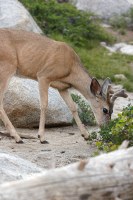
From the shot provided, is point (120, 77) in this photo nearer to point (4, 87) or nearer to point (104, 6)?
point (4, 87)

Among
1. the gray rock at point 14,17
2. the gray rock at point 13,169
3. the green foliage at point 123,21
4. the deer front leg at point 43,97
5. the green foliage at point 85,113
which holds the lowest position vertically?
the green foliage at point 123,21

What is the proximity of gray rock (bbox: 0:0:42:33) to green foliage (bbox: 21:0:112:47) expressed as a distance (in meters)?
2.46

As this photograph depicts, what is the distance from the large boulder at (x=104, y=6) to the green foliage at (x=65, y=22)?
4.31 m

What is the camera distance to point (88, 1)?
29.1m

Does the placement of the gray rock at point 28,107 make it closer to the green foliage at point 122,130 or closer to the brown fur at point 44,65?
the brown fur at point 44,65

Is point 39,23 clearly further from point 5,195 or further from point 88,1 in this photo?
point 5,195

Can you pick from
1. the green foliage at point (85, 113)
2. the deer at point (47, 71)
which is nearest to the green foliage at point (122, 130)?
the deer at point (47, 71)

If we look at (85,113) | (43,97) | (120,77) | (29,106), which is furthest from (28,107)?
(120,77)

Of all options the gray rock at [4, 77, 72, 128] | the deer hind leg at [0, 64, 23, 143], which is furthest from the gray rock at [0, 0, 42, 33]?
the deer hind leg at [0, 64, 23, 143]

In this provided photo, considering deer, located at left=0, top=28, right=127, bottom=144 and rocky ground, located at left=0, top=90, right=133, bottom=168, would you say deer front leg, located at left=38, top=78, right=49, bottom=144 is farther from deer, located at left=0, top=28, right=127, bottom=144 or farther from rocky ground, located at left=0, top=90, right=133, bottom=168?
rocky ground, located at left=0, top=90, right=133, bottom=168

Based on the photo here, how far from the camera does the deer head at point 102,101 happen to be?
12.4 m

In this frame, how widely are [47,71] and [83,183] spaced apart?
287 inches

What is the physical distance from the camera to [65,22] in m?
23.2

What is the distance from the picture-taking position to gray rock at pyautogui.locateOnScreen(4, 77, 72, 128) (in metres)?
12.9
